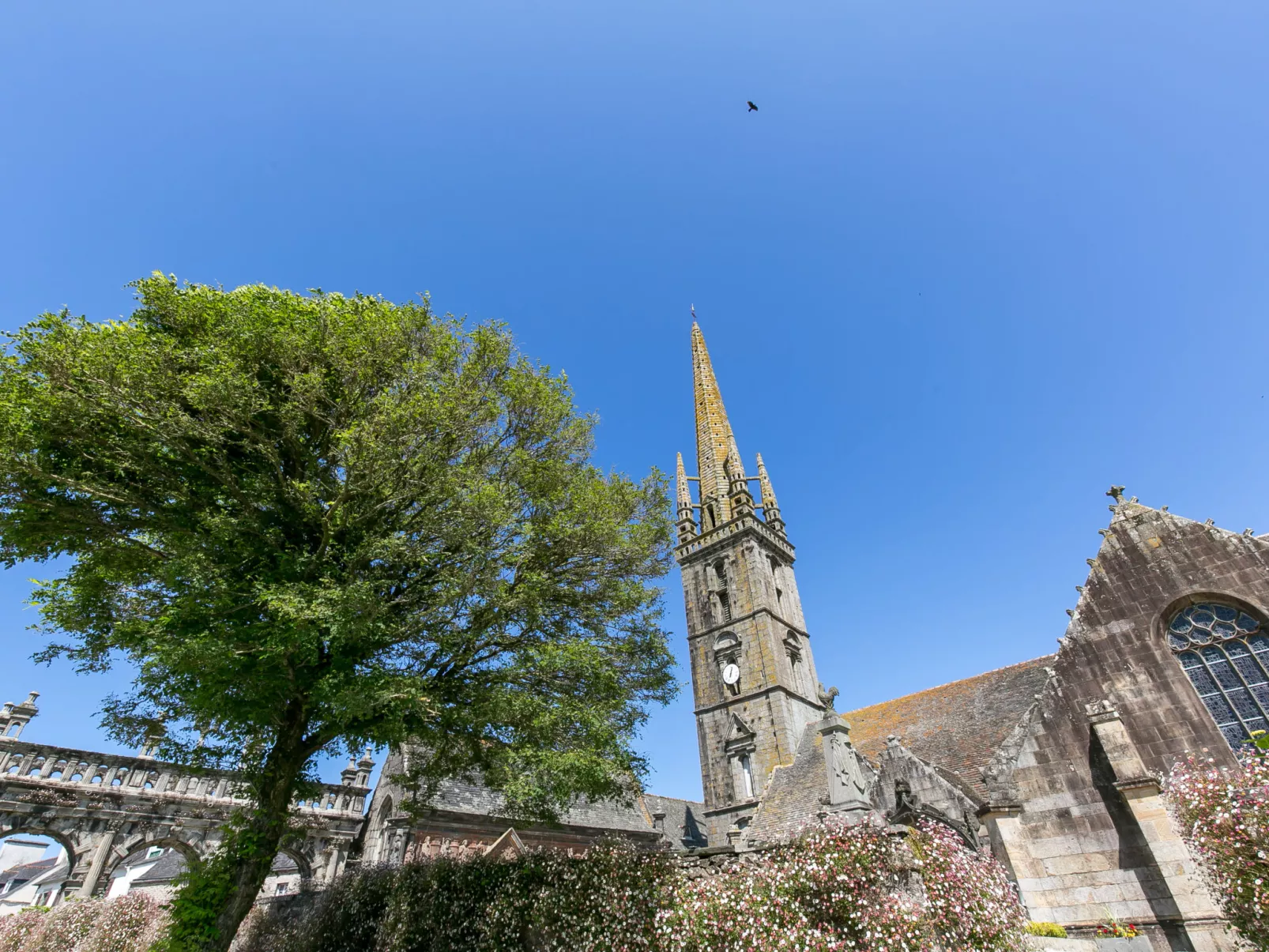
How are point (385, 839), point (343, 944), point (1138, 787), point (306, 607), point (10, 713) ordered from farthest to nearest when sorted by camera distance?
1. point (385, 839)
2. point (10, 713)
3. point (343, 944)
4. point (1138, 787)
5. point (306, 607)

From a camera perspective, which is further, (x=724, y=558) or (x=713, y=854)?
(x=724, y=558)

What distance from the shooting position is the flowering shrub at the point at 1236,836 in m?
8.17

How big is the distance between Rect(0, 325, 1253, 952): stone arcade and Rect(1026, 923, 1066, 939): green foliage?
0.52 meters

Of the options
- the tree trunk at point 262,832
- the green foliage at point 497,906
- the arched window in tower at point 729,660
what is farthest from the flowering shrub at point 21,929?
the arched window in tower at point 729,660

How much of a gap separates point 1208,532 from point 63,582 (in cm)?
2403

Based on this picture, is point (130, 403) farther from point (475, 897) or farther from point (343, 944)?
point (343, 944)

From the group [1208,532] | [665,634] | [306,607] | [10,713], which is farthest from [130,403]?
[1208,532]

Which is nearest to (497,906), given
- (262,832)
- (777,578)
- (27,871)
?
(262,832)

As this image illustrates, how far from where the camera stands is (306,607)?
357 inches

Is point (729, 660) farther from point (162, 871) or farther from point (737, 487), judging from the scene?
point (162, 871)

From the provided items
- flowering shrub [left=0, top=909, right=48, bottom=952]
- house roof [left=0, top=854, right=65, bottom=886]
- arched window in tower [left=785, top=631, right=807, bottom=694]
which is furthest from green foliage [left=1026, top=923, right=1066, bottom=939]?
house roof [left=0, top=854, right=65, bottom=886]

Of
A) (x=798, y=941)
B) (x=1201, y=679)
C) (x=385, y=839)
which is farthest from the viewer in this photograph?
(x=385, y=839)

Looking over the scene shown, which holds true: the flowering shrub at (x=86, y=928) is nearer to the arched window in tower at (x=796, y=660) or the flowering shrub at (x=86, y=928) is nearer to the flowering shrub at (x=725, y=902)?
the flowering shrub at (x=725, y=902)

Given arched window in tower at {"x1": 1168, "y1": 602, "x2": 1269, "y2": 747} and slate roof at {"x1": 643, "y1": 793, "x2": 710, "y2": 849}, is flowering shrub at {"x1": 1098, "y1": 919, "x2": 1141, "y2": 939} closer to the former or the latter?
arched window in tower at {"x1": 1168, "y1": 602, "x2": 1269, "y2": 747}
